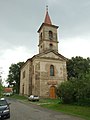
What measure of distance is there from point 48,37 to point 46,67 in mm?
8221

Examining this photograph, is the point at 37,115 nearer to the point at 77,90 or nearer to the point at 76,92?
the point at 77,90

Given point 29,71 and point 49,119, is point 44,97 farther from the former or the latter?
point 49,119

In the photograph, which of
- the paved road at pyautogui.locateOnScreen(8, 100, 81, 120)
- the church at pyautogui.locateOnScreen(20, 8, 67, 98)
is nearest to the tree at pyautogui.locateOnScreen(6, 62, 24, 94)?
the church at pyautogui.locateOnScreen(20, 8, 67, 98)

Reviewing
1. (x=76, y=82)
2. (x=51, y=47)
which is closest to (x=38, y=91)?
(x=51, y=47)

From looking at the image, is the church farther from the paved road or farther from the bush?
the paved road

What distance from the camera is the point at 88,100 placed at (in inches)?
891

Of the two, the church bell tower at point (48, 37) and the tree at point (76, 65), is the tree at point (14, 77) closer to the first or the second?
the tree at point (76, 65)

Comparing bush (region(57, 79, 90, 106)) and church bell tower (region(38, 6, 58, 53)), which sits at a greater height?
church bell tower (region(38, 6, 58, 53))

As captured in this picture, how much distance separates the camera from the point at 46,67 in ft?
150

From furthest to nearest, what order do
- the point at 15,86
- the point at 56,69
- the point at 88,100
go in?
1. the point at 15,86
2. the point at 56,69
3. the point at 88,100

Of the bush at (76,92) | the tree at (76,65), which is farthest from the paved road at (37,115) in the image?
the tree at (76,65)

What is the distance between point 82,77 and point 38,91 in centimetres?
2079

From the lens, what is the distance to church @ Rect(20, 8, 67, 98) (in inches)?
1753

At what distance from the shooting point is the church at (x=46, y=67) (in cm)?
4453
